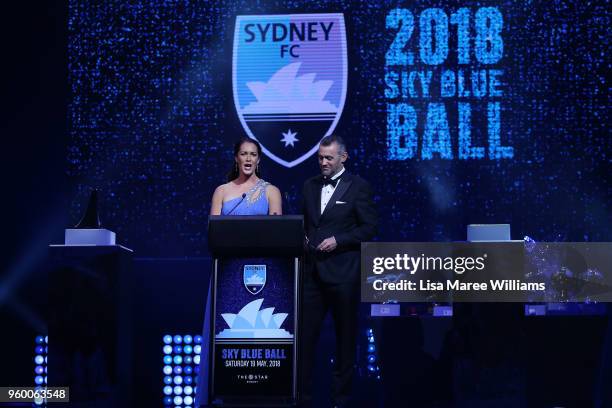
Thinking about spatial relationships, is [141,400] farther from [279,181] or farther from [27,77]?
[27,77]

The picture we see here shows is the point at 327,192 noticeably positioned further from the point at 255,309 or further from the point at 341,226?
the point at 255,309

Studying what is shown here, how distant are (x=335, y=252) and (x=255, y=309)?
904 mm

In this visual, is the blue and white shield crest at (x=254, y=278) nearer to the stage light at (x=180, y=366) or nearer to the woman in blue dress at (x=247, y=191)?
the woman in blue dress at (x=247, y=191)

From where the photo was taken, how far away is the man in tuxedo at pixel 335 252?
4.47 m

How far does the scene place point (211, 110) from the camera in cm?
640

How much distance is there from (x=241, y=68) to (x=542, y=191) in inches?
98.9

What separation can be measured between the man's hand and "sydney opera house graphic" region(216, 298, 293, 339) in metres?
0.72

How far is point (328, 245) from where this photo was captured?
4.40m

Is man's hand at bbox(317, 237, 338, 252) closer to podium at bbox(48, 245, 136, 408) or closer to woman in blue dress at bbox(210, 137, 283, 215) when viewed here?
woman in blue dress at bbox(210, 137, 283, 215)

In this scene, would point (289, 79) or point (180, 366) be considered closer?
point (180, 366)

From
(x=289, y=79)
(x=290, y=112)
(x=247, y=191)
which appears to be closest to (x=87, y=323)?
(x=247, y=191)

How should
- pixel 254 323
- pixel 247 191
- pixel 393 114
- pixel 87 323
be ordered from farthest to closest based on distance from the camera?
pixel 393 114 < pixel 87 323 < pixel 247 191 < pixel 254 323

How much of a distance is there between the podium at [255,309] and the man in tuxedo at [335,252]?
672 millimetres

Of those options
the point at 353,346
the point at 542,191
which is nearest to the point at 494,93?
the point at 542,191
